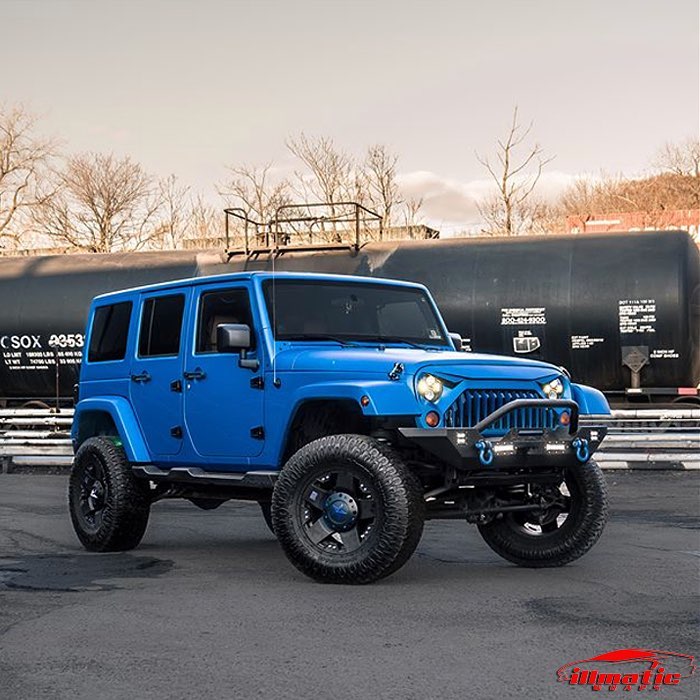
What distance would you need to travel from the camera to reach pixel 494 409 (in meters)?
7.51

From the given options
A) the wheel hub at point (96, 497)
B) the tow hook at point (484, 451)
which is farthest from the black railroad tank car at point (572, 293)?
the tow hook at point (484, 451)

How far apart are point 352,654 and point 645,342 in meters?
12.1

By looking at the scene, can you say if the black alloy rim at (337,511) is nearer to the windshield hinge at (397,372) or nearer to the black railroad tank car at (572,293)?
the windshield hinge at (397,372)

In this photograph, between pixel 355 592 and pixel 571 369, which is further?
pixel 571 369

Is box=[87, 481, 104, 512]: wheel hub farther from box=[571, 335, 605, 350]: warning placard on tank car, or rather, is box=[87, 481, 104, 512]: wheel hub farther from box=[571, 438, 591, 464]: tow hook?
box=[571, 335, 605, 350]: warning placard on tank car

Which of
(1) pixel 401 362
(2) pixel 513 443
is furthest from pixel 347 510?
(2) pixel 513 443

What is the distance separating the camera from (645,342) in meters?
16.6

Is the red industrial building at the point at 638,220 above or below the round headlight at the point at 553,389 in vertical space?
above

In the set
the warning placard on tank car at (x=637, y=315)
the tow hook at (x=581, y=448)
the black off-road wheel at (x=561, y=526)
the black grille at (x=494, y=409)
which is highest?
the warning placard on tank car at (x=637, y=315)

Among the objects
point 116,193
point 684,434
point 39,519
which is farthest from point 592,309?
point 116,193

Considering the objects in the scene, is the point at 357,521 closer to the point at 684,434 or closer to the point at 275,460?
the point at 275,460

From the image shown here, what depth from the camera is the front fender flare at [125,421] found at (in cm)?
890

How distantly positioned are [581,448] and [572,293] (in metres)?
9.67

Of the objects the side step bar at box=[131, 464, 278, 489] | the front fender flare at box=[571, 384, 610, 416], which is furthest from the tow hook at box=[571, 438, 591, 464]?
the side step bar at box=[131, 464, 278, 489]
